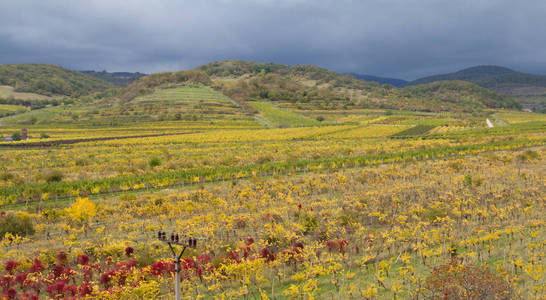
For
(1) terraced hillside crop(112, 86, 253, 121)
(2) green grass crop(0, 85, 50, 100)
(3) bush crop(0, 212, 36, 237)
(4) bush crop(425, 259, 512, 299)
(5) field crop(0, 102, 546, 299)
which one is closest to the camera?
(4) bush crop(425, 259, 512, 299)

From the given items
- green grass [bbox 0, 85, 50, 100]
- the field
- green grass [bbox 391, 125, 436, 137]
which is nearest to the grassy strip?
the field

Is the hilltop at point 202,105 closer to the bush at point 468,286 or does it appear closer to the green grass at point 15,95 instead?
the green grass at point 15,95

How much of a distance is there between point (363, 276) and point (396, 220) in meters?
6.36

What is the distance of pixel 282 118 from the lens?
Answer: 12362cm

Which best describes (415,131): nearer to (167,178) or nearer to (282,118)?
(282,118)

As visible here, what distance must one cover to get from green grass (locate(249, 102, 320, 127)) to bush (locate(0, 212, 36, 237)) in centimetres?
9389

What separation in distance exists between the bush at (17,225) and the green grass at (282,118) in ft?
308

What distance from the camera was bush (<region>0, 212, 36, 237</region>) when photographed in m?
17.7

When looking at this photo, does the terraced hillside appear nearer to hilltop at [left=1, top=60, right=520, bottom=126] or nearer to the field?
hilltop at [left=1, top=60, right=520, bottom=126]

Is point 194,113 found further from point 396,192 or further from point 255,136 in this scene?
point 396,192

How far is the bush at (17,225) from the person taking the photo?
58.0 feet

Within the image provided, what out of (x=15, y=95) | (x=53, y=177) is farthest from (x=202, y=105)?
(x=15, y=95)

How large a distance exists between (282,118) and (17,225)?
10802 centimetres

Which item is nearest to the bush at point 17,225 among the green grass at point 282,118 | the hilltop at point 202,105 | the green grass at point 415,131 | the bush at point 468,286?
the bush at point 468,286
